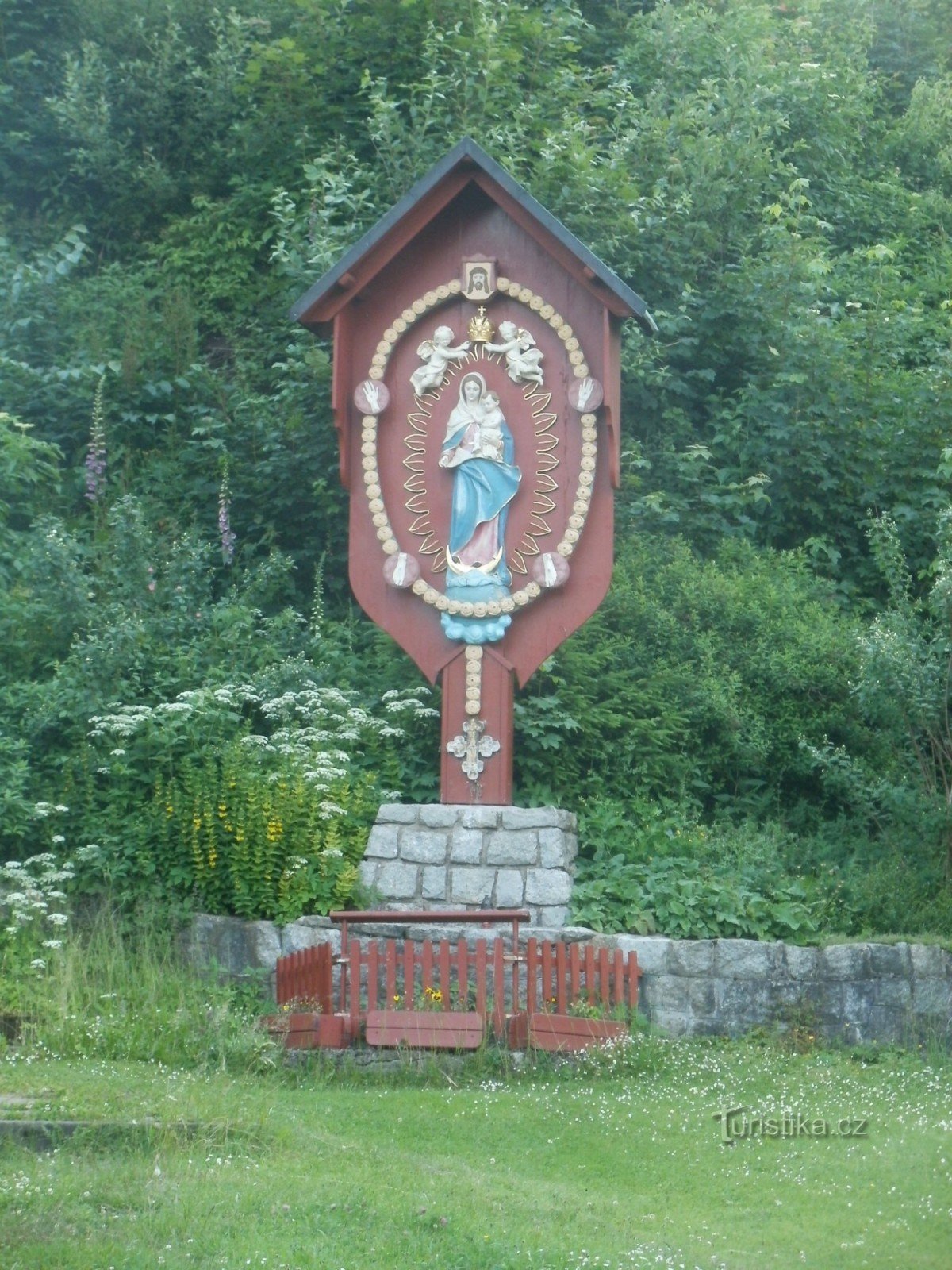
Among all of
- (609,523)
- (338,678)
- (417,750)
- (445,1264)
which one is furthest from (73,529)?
(445,1264)

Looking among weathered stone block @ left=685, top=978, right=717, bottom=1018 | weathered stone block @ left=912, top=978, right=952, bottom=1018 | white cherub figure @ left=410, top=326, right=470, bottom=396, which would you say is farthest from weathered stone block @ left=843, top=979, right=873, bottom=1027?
white cherub figure @ left=410, top=326, right=470, bottom=396

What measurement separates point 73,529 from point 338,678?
288 cm

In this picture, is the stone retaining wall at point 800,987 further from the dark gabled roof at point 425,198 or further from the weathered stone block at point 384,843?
the dark gabled roof at point 425,198

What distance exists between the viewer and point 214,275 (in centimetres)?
1570

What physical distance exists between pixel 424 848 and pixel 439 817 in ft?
0.66

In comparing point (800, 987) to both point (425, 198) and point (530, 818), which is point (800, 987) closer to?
point (530, 818)

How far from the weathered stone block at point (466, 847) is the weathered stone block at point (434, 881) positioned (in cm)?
10

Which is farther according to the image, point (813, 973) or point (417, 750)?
point (417, 750)

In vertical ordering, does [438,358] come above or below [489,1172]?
above

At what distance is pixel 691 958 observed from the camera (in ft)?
31.0

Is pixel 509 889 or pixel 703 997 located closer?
pixel 703 997

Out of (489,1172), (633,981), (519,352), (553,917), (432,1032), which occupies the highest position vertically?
(519,352)

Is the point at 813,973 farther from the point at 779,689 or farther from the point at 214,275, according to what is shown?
the point at 214,275

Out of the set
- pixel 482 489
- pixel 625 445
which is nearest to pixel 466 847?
pixel 482 489
